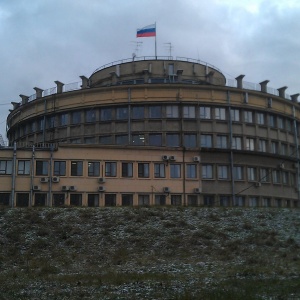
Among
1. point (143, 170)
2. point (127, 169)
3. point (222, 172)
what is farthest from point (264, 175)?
point (127, 169)

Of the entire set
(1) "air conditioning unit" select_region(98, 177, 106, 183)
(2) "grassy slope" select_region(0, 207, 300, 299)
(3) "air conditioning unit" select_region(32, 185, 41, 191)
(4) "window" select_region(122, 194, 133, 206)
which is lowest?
(2) "grassy slope" select_region(0, 207, 300, 299)

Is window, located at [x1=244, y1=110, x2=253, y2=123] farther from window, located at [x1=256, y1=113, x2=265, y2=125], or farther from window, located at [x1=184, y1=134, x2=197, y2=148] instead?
window, located at [x1=184, y1=134, x2=197, y2=148]

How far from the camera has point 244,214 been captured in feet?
116

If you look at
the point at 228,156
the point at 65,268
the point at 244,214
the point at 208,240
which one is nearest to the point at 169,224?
the point at 208,240

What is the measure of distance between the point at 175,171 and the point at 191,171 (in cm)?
217

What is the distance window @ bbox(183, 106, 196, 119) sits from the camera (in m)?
62.6

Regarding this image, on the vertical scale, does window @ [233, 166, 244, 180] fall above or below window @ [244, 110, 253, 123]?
below

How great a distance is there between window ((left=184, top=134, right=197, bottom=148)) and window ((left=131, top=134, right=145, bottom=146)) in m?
5.26

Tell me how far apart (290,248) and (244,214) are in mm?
8678

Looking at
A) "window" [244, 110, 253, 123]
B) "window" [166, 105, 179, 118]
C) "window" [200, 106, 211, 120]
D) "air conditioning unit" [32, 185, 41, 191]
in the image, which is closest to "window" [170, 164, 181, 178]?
"window" [166, 105, 179, 118]

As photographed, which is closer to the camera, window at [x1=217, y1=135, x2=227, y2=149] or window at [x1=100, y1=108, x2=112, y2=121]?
window at [x1=217, y1=135, x2=227, y2=149]

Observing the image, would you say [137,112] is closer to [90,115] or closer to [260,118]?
[90,115]

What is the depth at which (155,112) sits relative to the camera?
62.7m

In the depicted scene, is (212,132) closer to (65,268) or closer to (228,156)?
(228,156)
